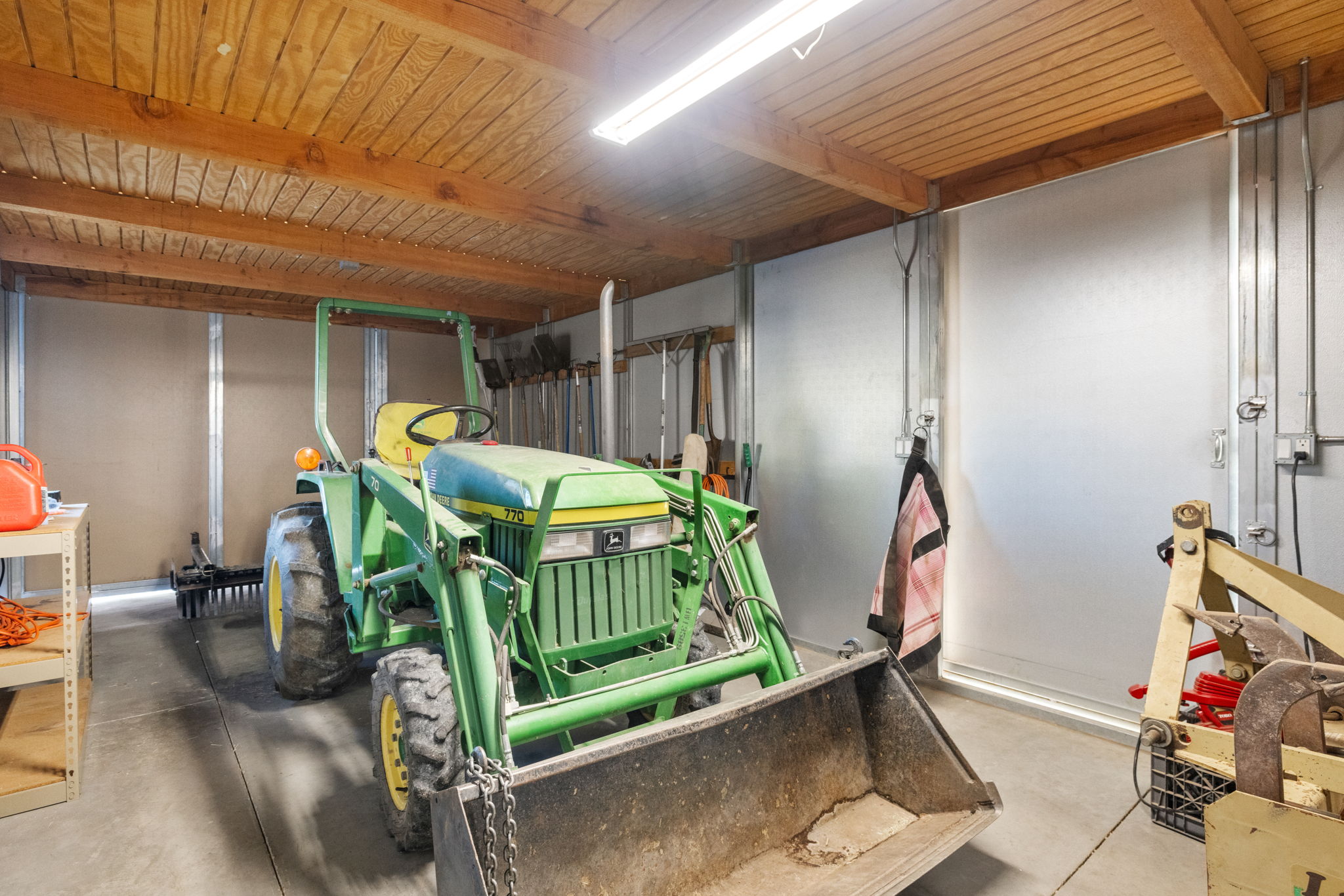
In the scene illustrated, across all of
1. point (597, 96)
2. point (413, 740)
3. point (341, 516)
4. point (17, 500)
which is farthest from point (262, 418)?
point (413, 740)

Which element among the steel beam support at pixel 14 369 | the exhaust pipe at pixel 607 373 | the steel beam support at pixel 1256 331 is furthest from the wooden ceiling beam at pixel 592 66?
the steel beam support at pixel 14 369

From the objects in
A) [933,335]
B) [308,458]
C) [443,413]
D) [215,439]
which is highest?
[933,335]

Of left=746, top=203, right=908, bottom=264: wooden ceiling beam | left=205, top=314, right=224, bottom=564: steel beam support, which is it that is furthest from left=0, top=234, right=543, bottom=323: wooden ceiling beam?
left=746, top=203, right=908, bottom=264: wooden ceiling beam

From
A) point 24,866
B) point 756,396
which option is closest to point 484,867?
point 24,866

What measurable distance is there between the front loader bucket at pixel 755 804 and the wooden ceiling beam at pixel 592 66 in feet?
6.04

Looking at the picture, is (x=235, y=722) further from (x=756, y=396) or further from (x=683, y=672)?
(x=756, y=396)

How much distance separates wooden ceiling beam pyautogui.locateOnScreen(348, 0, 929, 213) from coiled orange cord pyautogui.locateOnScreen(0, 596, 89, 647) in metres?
2.38

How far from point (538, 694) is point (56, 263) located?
449 centimetres

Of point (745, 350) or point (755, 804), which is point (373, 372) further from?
point (755, 804)

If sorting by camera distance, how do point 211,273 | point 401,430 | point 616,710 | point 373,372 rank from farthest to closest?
point 373,372 → point 211,273 → point 401,430 → point 616,710

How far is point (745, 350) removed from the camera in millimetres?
4293

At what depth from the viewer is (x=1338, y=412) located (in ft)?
7.41

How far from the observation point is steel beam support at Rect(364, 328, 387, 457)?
258 inches

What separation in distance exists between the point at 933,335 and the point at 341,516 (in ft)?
9.02
